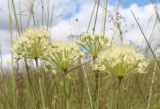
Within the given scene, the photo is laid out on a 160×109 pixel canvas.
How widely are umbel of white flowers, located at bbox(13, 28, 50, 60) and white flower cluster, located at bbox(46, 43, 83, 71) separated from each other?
0.16 feet

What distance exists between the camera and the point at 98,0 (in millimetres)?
2367

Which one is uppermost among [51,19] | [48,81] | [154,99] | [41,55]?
[51,19]

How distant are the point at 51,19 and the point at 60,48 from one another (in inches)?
70.4

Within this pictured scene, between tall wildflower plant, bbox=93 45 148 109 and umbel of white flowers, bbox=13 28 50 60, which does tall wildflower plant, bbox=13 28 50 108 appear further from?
tall wildflower plant, bbox=93 45 148 109

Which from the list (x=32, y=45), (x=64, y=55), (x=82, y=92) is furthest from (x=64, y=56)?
(x=82, y=92)

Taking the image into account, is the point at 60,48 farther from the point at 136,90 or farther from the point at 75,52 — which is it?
the point at 136,90

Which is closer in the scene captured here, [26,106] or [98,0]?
[98,0]

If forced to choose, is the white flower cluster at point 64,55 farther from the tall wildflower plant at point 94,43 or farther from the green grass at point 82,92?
the green grass at point 82,92

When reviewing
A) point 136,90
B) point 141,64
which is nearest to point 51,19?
point 136,90

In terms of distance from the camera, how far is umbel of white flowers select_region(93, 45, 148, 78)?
1.48 m

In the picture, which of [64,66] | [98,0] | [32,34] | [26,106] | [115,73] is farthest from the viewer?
[26,106]

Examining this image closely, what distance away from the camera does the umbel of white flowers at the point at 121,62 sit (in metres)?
1.48

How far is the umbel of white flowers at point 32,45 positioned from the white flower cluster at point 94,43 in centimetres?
19

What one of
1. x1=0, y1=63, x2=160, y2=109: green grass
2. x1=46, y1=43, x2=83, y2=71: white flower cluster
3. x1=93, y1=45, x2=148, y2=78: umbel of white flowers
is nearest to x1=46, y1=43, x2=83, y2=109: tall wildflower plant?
x1=46, y1=43, x2=83, y2=71: white flower cluster
